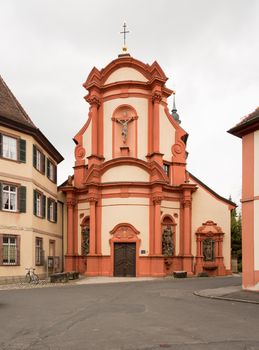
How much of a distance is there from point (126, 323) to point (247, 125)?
12226 millimetres

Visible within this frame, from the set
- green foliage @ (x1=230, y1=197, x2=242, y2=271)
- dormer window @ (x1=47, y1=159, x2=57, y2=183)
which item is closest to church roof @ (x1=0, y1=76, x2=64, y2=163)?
dormer window @ (x1=47, y1=159, x2=57, y2=183)

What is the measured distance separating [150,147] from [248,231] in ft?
51.3

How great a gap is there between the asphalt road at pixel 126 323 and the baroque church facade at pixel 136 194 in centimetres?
1618

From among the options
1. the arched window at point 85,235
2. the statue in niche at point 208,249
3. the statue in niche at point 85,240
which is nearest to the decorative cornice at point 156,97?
the arched window at point 85,235

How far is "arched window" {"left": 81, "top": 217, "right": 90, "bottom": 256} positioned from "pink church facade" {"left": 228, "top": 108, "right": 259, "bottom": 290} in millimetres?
16601

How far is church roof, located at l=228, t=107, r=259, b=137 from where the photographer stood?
20.4m

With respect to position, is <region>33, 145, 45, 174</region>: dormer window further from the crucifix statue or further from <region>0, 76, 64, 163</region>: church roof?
the crucifix statue

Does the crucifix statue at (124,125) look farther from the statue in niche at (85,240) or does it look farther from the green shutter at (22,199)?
the green shutter at (22,199)

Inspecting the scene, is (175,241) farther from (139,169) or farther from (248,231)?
(248,231)

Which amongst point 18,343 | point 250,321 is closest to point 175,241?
point 250,321

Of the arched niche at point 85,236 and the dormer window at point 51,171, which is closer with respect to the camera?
the dormer window at point 51,171

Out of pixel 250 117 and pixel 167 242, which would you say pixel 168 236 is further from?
pixel 250 117

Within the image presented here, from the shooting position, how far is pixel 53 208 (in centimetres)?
3475

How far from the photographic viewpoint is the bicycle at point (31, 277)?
25.8 m
